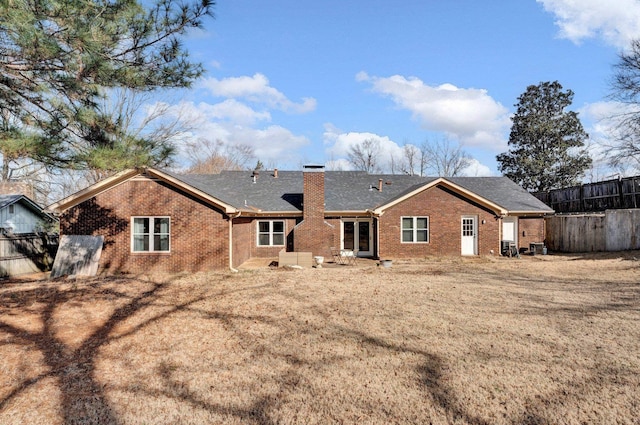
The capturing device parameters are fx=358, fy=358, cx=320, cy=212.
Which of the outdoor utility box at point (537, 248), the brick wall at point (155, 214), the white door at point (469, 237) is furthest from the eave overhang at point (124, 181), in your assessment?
the outdoor utility box at point (537, 248)

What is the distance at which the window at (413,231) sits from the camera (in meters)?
18.0

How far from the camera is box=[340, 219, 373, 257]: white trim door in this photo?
19031 mm

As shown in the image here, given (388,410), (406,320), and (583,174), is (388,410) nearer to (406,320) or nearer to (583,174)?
(406,320)

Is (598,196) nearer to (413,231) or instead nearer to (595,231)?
(595,231)

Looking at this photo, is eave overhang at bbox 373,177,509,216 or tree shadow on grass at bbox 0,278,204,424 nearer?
tree shadow on grass at bbox 0,278,204,424

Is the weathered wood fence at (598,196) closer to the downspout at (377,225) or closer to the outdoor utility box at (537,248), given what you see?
the outdoor utility box at (537,248)

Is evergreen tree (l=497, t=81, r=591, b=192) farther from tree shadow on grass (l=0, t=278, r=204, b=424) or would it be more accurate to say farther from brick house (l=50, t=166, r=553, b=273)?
tree shadow on grass (l=0, t=278, r=204, b=424)

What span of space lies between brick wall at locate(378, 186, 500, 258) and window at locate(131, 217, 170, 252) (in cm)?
986

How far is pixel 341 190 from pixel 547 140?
2902 cm

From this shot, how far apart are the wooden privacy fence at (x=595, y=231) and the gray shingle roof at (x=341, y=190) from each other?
1473mm

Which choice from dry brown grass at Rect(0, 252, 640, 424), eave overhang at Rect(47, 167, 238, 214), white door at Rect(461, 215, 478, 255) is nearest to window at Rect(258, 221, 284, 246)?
eave overhang at Rect(47, 167, 238, 214)

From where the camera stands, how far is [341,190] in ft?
69.1

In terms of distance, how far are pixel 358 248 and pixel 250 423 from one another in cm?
1539

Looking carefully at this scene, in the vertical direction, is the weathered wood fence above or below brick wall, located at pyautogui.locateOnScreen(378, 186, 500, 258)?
above
